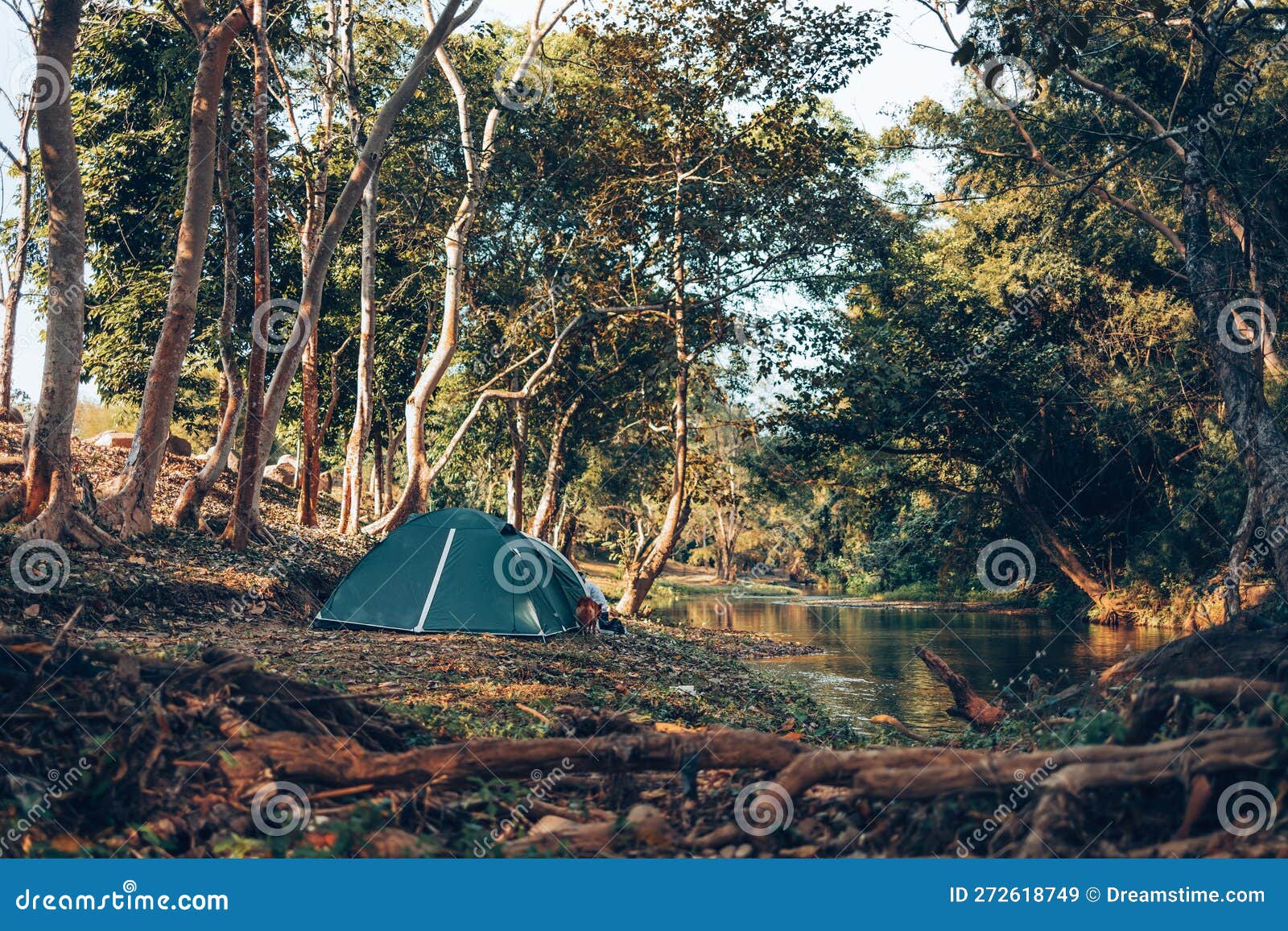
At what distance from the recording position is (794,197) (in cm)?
2127

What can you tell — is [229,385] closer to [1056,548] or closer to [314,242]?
[314,242]

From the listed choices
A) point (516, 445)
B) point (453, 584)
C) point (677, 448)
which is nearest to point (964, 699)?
point (453, 584)

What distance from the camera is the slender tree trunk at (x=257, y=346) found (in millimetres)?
15547

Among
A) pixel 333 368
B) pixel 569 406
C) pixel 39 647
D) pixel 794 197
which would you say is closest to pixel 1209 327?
pixel 794 197

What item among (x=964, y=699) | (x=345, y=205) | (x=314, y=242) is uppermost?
(x=314, y=242)

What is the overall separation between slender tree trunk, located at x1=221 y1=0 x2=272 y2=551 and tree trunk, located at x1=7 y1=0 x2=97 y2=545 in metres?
3.16

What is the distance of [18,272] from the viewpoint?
24.6m

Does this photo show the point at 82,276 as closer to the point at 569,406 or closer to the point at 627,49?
the point at 627,49

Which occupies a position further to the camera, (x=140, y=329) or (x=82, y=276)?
(x=140, y=329)

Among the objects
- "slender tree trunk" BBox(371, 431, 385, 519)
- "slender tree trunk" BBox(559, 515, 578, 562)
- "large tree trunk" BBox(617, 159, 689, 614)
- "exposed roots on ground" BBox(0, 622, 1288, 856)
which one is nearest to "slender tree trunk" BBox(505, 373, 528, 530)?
"slender tree trunk" BBox(371, 431, 385, 519)

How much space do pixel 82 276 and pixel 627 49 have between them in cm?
1243

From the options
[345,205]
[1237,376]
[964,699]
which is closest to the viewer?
[964,699]

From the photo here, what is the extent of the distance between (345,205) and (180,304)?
2649mm

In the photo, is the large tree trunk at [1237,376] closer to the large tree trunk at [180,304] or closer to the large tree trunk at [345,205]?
the large tree trunk at [345,205]
